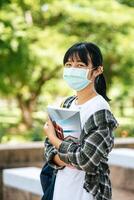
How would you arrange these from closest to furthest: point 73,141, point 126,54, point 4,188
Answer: point 73,141, point 4,188, point 126,54

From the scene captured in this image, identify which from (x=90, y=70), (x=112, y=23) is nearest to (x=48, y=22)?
(x=112, y=23)

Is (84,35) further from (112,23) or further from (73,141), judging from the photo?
(73,141)

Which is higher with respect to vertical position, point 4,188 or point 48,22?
point 48,22

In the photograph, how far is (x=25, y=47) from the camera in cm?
1296

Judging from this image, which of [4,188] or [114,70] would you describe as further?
[114,70]

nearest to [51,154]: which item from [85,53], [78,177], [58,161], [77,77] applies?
[58,161]

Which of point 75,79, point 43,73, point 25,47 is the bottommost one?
point 43,73

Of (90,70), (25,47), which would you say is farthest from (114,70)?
(90,70)

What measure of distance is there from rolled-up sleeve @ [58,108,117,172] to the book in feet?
0.16

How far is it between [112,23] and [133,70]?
2.13 meters

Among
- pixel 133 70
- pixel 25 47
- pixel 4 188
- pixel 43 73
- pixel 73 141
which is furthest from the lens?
pixel 43 73

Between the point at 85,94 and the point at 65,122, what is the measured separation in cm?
18

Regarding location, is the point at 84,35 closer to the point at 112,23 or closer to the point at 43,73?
the point at 112,23

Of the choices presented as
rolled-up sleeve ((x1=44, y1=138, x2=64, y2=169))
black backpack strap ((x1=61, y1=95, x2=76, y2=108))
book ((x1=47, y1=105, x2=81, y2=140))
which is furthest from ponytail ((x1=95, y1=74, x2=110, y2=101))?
rolled-up sleeve ((x1=44, y1=138, x2=64, y2=169))
